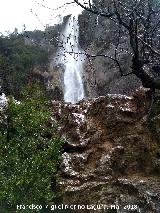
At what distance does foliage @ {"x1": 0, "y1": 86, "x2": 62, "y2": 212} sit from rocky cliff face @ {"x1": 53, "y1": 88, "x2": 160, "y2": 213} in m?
0.65

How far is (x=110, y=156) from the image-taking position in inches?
472

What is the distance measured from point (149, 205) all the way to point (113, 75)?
2704 cm

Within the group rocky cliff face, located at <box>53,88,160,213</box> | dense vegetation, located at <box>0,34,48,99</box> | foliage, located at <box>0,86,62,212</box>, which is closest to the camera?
foliage, located at <box>0,86,62,212</box>

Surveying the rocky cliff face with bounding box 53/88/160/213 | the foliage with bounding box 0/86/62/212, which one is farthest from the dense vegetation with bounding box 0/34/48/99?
the foliage with bounding box 0/86/62/212

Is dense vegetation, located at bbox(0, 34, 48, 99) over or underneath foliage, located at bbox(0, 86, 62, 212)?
over

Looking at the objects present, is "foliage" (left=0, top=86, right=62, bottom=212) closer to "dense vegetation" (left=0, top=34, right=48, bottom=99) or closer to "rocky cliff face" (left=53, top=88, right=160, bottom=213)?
"rocky cliff face" (left=53, top=88, right=160, bottom=213)

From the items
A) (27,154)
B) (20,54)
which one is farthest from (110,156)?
(20,54)

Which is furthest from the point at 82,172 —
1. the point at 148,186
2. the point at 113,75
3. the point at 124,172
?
the point at 113,75

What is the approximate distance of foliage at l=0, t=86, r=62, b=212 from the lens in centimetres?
1033

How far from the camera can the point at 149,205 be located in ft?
34.5

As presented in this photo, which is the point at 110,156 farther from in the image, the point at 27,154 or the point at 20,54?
the point at 20,54

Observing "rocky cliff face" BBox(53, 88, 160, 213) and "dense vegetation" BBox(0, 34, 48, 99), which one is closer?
"rocky cliff face" BBox(53, 88, 160, 213)

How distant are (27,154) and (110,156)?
2272 millimetres

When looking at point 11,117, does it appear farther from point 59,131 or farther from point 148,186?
point 148,186
